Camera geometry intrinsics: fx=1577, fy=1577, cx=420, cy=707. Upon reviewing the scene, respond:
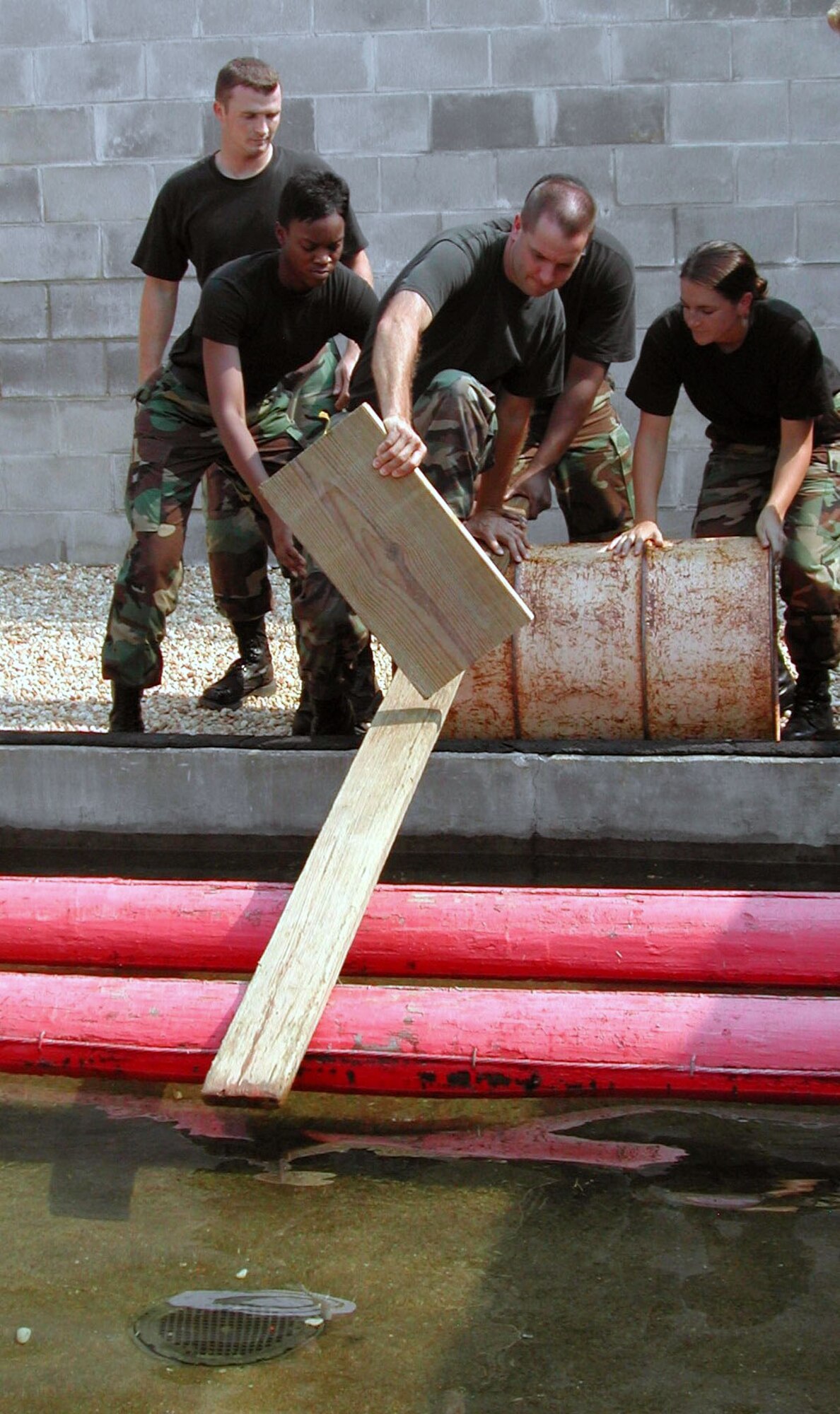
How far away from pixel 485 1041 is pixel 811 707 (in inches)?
105

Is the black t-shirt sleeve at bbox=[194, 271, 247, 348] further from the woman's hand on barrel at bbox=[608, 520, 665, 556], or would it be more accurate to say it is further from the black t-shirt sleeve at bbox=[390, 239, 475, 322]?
the woman's hand on barrel at bbox=[608, 520, 665, 556]

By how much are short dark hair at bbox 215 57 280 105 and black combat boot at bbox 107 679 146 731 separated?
2075mm

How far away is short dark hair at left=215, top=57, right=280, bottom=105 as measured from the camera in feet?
17.7

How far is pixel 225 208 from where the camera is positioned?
560cm

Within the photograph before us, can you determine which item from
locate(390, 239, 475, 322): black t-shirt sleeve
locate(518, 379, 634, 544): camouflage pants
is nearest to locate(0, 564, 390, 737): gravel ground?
locate(518, 379, 634, 544): camouflage pants

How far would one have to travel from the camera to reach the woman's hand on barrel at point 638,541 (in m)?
5.04

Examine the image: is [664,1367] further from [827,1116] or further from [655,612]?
[655,612]

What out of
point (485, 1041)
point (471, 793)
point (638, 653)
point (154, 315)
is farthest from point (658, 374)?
point (485, 1041)

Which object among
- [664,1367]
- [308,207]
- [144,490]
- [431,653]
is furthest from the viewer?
[144,490]

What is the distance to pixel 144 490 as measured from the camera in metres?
5.29

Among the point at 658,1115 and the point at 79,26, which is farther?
the point at 79,26

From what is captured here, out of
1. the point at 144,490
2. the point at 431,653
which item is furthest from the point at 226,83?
the point at 431,653

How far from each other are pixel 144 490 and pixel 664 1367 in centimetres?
356

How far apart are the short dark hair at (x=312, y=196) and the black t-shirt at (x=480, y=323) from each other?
1.00 feet
